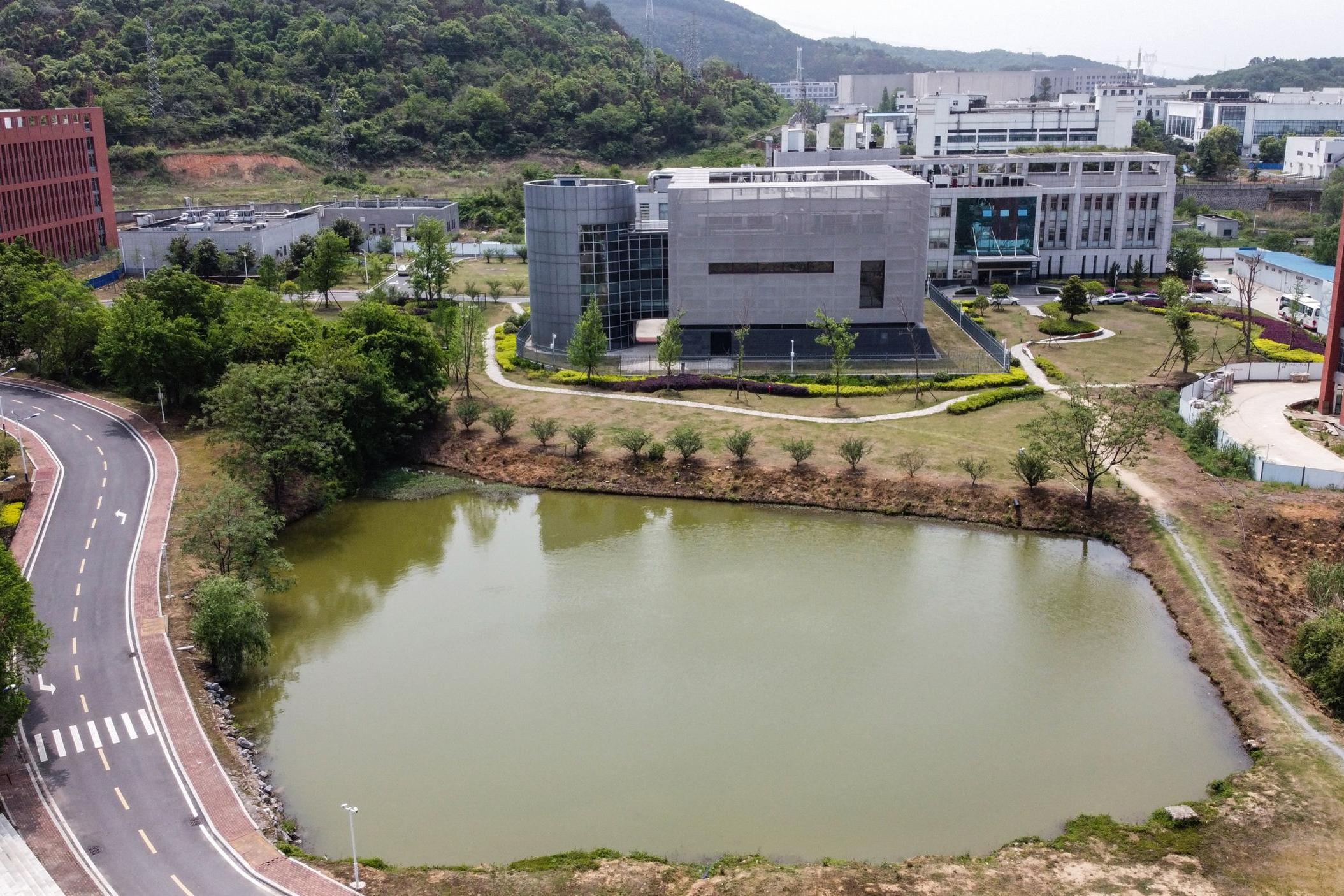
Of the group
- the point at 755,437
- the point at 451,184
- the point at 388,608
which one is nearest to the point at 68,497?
the point at 388,608

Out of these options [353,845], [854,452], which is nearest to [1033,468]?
[854,452]

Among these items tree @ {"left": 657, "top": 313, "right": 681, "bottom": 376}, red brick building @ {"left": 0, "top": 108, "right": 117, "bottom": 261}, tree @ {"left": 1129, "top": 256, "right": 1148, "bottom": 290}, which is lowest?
tree @ {"left": 657, "top": 313, "right": 681, "bottom": 376}

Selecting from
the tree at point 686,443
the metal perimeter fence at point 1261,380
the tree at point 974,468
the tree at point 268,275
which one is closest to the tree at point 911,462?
the tree at point 974,468

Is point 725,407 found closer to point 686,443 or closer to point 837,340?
point 837,340

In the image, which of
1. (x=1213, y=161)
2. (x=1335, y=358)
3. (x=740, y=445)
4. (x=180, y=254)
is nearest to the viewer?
(x=740, y=445)

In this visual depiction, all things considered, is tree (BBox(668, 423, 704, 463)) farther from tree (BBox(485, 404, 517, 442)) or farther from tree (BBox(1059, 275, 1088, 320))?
tree (BBox(1059, 275, 1088, 320))

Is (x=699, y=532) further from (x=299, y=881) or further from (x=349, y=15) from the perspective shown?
(x=349, y=15)

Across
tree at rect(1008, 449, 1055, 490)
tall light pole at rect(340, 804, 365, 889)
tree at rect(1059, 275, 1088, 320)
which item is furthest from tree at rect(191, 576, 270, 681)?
tree at rect(1059, 275, 1088, 320)
